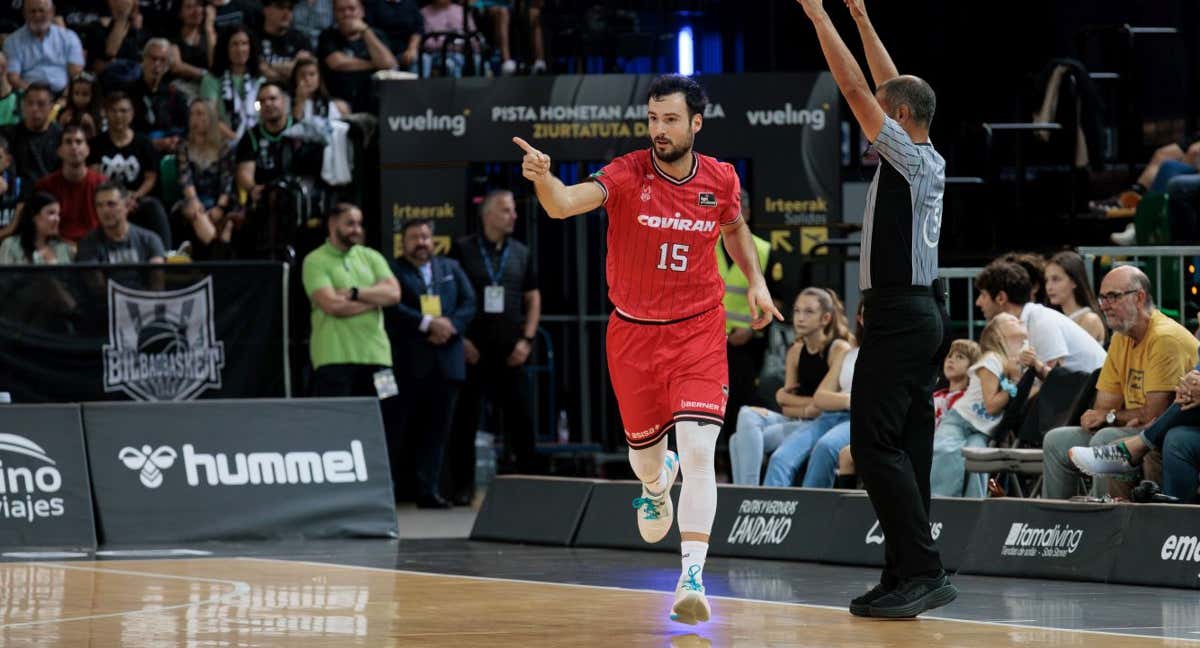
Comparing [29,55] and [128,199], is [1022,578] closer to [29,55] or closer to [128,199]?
[128,199]

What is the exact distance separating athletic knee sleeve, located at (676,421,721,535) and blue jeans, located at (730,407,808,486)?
14.5ft

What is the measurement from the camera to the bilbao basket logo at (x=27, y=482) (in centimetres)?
1187

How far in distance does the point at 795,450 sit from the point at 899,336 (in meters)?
4.18

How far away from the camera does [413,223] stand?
14734 millimetres

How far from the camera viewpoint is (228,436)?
1245 centimetres

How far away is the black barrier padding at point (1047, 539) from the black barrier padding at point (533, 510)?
9.49ft

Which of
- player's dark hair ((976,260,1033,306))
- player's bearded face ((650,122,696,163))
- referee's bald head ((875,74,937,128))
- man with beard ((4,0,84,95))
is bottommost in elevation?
player's dark hair ((976,260,1033,306))

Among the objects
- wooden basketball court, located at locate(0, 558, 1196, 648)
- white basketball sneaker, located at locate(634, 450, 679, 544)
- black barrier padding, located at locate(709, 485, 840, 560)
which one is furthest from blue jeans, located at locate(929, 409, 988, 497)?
white basketball sneaker, located at locate(634, 450, 679, 544)

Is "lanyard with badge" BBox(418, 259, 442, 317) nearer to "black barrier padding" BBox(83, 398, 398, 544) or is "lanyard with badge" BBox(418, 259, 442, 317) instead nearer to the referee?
"black barrier padding" BBox(83, 398, 398, 544)

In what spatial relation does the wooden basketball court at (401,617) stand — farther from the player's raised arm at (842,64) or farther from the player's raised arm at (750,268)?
the player's raised arm at (842,64)

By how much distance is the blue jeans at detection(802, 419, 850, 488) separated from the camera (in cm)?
1168

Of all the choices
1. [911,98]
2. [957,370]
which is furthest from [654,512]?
[957,370]

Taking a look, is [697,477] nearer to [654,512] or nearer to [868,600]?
[654,512]

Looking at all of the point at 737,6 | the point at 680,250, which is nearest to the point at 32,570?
the point at 680,250
